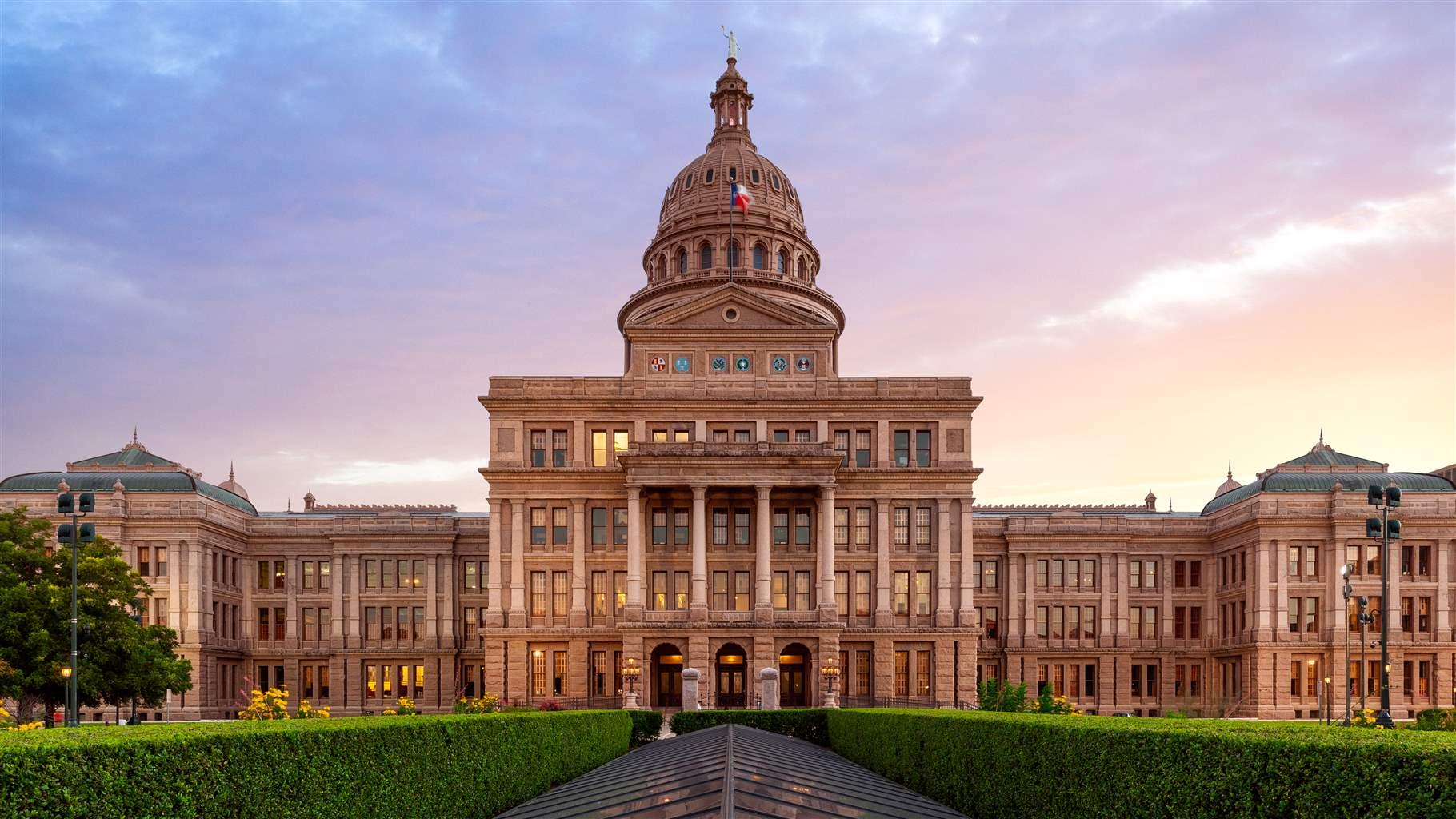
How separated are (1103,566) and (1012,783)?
65862mm

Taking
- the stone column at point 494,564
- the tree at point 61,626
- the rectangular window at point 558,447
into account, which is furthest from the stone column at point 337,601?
the tree at point 61,626

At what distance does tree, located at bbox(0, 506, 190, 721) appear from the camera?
44.2 m

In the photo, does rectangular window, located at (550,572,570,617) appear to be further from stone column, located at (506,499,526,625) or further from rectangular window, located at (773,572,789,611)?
rectangular window, located at (773,572,789,611)

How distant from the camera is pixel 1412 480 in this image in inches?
3007

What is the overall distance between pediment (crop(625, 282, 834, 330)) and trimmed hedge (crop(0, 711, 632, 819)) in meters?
46.4

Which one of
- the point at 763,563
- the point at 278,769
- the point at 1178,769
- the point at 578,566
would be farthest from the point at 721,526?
the point at 1178,769

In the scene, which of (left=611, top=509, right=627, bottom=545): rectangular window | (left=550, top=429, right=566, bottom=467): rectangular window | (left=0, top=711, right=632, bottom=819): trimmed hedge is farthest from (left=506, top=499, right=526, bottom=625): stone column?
(left=0, top=711, right=632, bottom=819): trimmed hedge

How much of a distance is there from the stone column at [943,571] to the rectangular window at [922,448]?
2.98 m

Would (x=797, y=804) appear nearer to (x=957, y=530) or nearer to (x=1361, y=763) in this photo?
(x=1361, y=763)

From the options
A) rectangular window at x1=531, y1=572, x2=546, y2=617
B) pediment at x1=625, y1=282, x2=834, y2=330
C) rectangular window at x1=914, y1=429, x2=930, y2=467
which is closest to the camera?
rectangular window at x1=531, y1=572, x2=546, y2=617

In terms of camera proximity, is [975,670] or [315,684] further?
[315,684]

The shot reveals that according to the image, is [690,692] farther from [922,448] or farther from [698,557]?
[922,448]

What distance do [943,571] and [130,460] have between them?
57185 mm

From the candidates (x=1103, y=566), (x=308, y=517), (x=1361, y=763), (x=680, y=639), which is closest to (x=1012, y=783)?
(x=1361, y=763)
